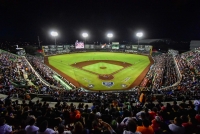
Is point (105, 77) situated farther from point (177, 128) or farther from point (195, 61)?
point (177, 128)

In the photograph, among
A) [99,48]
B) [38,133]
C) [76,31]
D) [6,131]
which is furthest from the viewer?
[76,31]

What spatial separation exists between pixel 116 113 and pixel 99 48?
287 feet

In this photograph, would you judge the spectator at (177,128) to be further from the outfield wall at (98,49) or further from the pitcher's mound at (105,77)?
the outfield wall at (98,49)

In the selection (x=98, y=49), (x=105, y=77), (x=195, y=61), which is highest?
(x=98, y=49)

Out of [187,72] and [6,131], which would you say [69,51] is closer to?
[187,72]

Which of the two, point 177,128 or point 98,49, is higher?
point 98,49

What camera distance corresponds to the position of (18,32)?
10231cm

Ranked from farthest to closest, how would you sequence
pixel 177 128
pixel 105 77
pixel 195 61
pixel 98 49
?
pixel 98 49 < pixel 195 61 < pixel 105 77 < pixel 177 128

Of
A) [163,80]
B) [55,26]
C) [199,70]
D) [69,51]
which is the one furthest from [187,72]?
[55,26]

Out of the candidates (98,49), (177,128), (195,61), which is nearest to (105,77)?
(195,61)

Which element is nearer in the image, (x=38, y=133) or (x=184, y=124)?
(x=38, y=133)

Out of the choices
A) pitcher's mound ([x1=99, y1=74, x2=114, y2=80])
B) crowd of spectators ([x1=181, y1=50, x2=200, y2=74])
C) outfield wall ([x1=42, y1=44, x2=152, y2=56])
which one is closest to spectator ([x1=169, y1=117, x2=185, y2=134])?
crowd of spectators ([x1=181, y1=50, x2=200, y2=74])

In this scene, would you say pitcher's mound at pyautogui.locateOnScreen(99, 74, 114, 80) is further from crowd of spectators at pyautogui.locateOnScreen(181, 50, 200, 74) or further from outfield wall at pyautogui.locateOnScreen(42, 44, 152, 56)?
outfield wall at pyautogui.locateOnScreen(42, 44, 152, 56)

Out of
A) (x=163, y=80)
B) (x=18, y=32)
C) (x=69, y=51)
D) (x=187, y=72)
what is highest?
(x=18, y=32)
